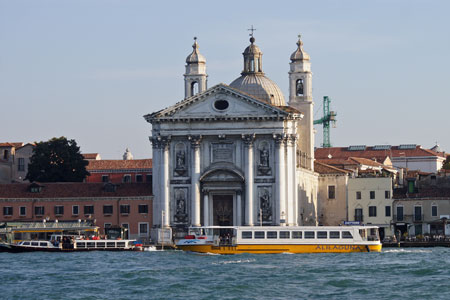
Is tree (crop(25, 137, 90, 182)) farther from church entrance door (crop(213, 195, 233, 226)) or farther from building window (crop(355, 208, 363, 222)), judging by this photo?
building window (crop(355, 208, 363, 222))

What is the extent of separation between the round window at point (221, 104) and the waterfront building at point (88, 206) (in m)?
7.57

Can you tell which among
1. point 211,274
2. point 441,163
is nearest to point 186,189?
point 211,274

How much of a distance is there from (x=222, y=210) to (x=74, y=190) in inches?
403

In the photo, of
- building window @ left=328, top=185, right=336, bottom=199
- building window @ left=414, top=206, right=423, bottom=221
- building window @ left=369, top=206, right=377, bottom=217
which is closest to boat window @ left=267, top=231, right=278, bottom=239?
building window @ left=414, top=206, right=423, bottom=221

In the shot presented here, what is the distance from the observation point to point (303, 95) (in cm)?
10556

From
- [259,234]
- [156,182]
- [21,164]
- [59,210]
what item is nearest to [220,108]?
[156,182]

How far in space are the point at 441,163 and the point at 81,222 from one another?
6295 cm

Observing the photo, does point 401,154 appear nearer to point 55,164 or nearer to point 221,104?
point 55,164

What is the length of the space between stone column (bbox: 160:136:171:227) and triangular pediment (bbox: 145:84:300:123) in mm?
1672

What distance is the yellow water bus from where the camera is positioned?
79894 mm

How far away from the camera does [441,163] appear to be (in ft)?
489

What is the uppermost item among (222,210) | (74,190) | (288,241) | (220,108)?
(220,108)

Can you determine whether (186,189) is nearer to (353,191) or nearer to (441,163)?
(353,191)

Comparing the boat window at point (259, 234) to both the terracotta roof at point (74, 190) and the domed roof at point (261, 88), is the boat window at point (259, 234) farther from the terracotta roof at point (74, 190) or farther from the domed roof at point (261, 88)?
the domed roof at point (261, 88)
